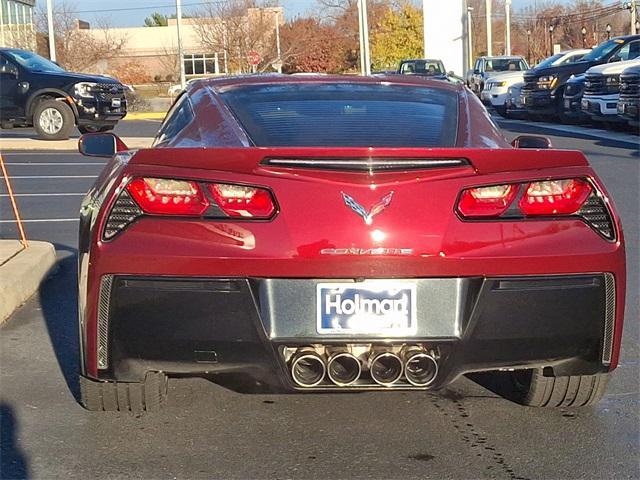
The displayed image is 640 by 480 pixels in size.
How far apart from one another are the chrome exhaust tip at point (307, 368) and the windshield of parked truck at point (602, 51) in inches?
896

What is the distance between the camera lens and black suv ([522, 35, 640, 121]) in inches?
974

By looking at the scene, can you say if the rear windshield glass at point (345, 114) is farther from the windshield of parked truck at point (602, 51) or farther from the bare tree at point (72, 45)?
the bare tree at point (72, 45)

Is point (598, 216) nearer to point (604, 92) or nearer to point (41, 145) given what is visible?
point (41, 145)

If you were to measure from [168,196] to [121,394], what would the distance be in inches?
38.3

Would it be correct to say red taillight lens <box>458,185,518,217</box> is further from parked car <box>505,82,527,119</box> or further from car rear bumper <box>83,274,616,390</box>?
parked car <box>505,82,527,119</box>

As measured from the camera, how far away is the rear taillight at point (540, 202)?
3.64 meters

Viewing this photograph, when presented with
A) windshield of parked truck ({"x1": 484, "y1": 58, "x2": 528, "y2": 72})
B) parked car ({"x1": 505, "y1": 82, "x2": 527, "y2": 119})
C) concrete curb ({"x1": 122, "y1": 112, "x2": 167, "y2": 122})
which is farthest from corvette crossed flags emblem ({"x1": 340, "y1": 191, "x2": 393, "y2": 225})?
windshield of parked truck ({"x1": 484, "y1": 58, "x2": 528, "y2": 72})

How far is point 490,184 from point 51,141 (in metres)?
A: 17.1

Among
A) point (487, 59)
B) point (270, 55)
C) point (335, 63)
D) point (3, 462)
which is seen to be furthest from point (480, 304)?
point (335, 63)

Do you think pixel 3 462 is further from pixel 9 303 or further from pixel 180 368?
pixel 9 303

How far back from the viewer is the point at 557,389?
4.27 metres

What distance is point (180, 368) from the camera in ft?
12.1

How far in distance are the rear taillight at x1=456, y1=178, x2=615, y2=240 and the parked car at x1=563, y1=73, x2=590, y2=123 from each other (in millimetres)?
19735

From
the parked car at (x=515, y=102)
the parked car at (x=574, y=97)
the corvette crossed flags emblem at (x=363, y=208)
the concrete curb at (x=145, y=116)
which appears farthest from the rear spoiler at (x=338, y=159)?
the concrete curb at (x=145, y=116)
